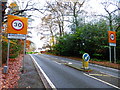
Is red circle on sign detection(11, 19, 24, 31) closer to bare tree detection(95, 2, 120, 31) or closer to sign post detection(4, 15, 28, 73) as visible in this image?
sign post detection(4, 15, 28, 73)

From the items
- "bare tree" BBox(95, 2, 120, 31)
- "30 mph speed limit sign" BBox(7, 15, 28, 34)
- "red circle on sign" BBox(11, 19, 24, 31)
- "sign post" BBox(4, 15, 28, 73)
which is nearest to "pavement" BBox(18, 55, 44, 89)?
"sign post" BBox(4, 15, 28, 73)

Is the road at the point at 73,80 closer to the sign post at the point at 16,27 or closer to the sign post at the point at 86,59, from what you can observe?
the sign post at the point at 86,59

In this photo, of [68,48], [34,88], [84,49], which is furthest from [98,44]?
[34,88]

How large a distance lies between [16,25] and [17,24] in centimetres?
10

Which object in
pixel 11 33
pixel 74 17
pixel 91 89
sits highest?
pixel 74 17

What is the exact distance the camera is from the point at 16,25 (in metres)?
7.12

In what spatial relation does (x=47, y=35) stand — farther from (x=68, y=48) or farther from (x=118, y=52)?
(x=118, y=52)

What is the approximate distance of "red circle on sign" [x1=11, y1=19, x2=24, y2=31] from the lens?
704 cm

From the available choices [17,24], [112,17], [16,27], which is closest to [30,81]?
[16,27]

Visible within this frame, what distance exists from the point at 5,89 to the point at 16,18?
4603 millimetres

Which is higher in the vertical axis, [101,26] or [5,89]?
[101,26]

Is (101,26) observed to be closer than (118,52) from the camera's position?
No

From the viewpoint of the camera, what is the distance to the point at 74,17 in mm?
23812

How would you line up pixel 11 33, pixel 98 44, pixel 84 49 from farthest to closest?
pixel 84 49 → pixel 98 44 → pixel 11 33
